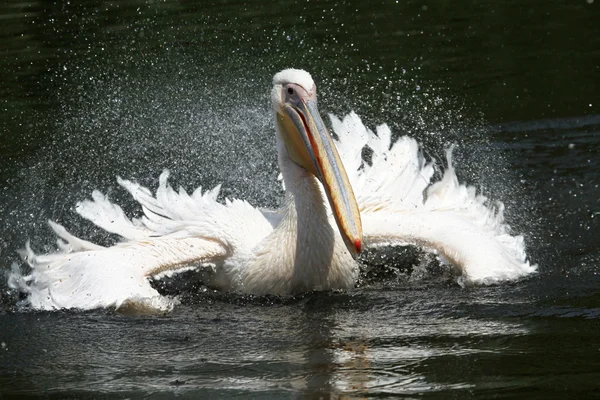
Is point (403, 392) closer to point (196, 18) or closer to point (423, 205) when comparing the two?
point (423, 205)

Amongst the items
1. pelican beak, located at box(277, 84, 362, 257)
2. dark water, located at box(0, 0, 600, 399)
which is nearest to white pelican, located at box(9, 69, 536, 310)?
pelican beak, located at box(277, 84, 362, 257)

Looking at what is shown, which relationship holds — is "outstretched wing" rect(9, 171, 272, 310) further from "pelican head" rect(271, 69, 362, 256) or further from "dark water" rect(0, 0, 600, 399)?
"pelican head" rect(271, 69, 362, 256)

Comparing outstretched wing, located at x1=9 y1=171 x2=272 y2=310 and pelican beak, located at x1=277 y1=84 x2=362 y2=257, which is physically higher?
pelican beak, located at x1=277 y1=84 x2=362 y2=257

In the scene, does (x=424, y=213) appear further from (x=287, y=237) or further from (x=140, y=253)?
(x=140, y=253)

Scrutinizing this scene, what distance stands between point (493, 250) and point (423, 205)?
697mm

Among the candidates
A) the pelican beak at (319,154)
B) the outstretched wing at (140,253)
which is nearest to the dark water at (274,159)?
the outstretched wing at (140,253)

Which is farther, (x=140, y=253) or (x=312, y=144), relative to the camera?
(x=140, y=253)

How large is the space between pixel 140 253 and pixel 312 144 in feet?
3.56

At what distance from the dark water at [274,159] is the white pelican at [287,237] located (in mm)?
127

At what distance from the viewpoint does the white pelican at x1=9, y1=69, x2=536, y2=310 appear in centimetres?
497

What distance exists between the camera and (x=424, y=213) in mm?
5574

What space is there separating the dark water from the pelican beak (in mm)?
454

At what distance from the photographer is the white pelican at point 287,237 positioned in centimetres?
497

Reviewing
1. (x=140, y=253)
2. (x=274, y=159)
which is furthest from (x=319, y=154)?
(x=274, y=159)
